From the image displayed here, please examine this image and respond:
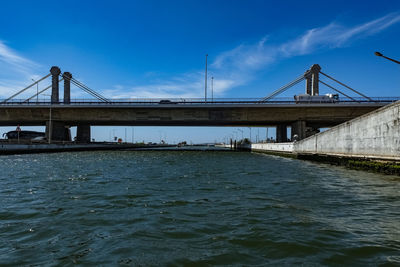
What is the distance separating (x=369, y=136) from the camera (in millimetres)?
20375

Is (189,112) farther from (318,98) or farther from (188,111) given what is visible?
(318,98)

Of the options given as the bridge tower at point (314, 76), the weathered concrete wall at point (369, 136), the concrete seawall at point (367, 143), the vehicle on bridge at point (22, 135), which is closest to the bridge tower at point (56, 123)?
the vehicle on bridge at point (22, 135)

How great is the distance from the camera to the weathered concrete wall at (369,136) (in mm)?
17375

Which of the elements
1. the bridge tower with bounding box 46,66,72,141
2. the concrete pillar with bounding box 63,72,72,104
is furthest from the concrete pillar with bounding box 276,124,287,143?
the concrete pillar with bounding box 63,72,72,104

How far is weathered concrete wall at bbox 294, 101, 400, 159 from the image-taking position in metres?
17.4

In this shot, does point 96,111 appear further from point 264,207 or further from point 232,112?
point 264,207

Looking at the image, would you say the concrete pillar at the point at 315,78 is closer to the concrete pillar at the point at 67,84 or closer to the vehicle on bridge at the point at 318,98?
the vehicle on bridge at the point at 318,98

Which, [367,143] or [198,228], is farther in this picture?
[367,143]

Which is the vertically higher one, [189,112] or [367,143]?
[189,112]

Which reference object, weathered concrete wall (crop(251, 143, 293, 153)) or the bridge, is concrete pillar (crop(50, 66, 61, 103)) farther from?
weathered concrete wall (crop(251, 143, 293, 153))

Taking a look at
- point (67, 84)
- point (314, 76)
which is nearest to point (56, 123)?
point (67, 84)

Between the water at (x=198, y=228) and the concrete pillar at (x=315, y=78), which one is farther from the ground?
the concrete pillar at (x=315, y=78)

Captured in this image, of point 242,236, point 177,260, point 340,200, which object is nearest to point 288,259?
point 242,236

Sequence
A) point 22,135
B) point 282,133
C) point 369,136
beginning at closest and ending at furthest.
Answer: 1. point 369,136
2. point 282,133
3. point 22,135
